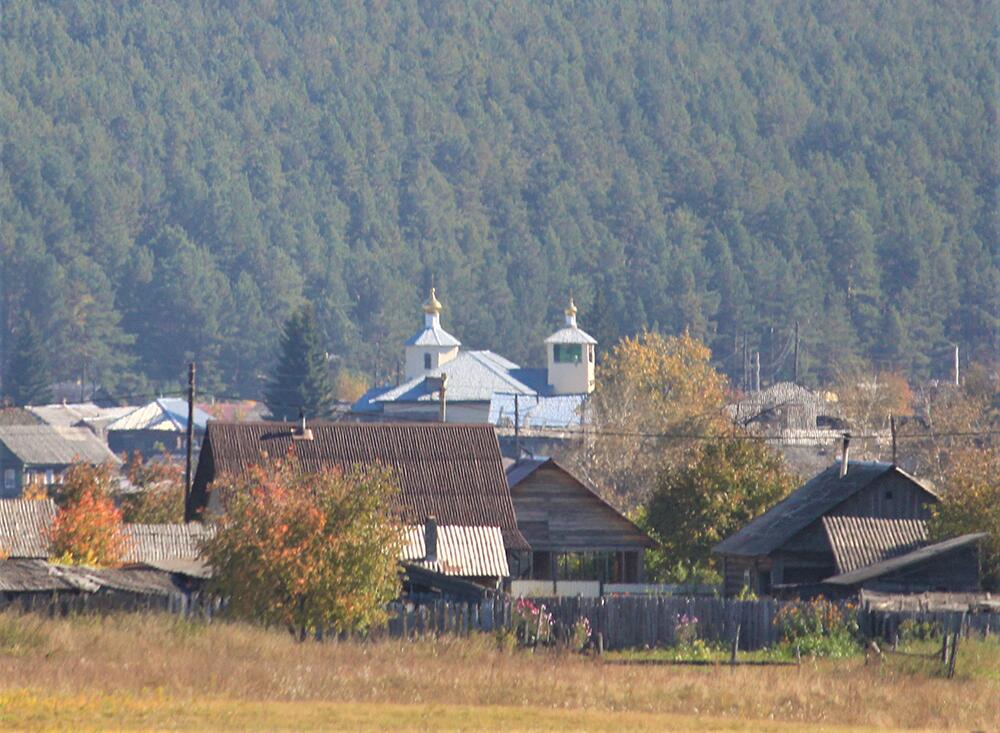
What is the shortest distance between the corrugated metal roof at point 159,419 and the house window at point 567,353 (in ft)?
104

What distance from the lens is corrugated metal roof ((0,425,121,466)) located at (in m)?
134

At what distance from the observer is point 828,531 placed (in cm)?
4753

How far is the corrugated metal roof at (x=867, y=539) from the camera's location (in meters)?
47.1

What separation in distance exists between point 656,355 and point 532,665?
100993 millimetres

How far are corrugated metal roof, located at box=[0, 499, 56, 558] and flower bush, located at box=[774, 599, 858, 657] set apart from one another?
64.1ft

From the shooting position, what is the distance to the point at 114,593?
36.9 metres

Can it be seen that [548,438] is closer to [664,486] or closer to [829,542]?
[664,486]

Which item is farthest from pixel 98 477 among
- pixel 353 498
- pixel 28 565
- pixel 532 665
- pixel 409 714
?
pixel 409 714

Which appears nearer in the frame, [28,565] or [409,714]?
[409,714]

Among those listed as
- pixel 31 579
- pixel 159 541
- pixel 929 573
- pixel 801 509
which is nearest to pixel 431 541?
pixel 159 541

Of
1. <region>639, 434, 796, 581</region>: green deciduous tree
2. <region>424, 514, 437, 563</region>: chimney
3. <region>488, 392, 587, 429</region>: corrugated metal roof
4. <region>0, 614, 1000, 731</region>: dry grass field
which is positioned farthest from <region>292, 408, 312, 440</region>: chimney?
<region>488, 392, 587, 429</region>: corrugated metal roof

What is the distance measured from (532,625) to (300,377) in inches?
5469

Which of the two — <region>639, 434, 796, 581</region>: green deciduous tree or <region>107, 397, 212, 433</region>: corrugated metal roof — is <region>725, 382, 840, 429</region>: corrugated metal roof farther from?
<region>639, 434, 796, 581</region>: green deciduous tree

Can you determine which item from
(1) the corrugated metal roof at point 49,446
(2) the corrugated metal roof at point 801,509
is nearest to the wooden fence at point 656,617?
(2) the corrugated metal roof at point 801,509
